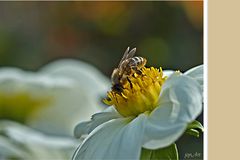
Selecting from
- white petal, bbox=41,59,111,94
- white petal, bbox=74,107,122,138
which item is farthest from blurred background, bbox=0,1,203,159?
white petal, bbox=74,107,122,138

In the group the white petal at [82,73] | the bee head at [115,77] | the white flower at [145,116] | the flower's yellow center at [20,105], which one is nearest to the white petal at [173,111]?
the white flower at [145,116]

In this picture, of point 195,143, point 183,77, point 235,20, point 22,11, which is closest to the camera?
point 183,77

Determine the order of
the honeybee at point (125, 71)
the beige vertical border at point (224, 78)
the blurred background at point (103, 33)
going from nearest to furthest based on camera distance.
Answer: the honeybee at point (125, 71) < the blurred background at point (103, 33) < the beige vertical border at point (224, 78)

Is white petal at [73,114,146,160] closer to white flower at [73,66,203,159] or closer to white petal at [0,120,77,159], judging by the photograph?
white flower at [73,66,203,159]

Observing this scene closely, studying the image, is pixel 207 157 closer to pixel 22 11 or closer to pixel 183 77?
pixel 183 77

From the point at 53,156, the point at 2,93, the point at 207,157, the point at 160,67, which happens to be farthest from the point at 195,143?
the point at 2,93

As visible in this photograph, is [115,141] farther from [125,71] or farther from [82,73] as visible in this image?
[82,73]

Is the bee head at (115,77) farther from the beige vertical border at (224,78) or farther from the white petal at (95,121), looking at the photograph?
the beige vertical border at (224,78)
